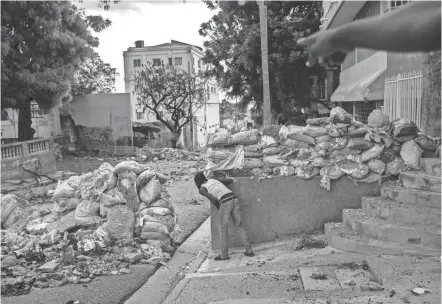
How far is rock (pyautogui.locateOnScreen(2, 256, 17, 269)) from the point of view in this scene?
612cm

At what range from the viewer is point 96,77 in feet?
99.5

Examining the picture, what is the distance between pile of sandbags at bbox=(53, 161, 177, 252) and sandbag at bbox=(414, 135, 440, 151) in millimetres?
3820

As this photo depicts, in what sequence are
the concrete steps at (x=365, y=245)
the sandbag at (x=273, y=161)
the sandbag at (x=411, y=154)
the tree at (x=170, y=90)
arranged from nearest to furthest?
the concrete steps at (x=365, y=245) < the sandbag at (x=411, y=154) < the sandbag at (x=273, y=161) < the tree at (x=170, y=90)

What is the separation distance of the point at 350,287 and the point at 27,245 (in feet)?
15.4

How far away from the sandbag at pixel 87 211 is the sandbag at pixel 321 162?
11.3 feet

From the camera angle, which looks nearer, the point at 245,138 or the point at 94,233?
the point at 94,233

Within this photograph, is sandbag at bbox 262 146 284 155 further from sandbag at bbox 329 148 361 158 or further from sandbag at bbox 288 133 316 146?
sandbag at bbox 329 148 361 158

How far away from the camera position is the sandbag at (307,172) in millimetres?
6520

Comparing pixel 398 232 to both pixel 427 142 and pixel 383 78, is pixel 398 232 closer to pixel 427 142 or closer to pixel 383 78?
pixel 427 142

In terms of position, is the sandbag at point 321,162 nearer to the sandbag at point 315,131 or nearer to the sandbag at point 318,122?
the sandbag at point 315,131

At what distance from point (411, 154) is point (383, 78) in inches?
192

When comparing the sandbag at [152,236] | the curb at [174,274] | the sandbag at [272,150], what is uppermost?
the sandbag at [272,150]

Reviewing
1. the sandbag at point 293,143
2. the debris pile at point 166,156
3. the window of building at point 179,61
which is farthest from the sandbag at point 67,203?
the window of building at point 179,61

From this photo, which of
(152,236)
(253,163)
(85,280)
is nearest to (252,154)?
(253,163)
